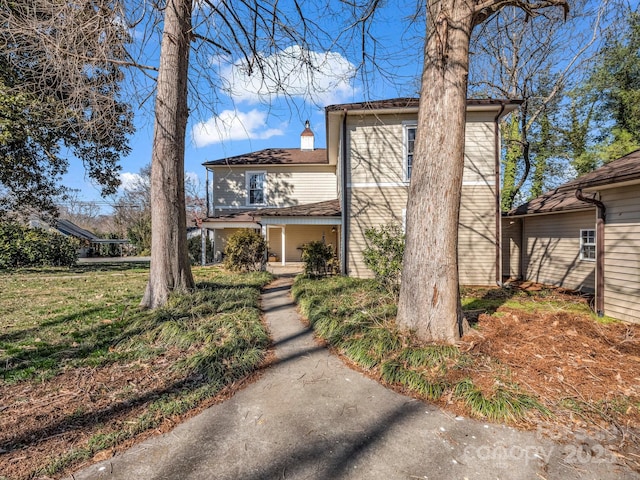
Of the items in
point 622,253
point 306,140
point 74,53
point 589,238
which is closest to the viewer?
point 74,53

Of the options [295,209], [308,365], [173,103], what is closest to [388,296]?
[308,365]

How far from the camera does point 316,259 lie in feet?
33.8

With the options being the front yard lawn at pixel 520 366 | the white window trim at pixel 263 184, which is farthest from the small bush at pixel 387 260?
the white window trim at pixel 263 184

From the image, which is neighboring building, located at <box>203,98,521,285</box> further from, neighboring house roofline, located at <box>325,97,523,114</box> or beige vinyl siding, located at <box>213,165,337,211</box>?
beige vinyl siding, located at <box>213,165,337,211</box>

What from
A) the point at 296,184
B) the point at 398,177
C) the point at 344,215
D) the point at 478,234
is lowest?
the point at 478,234

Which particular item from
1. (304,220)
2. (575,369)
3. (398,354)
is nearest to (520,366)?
(575,369)

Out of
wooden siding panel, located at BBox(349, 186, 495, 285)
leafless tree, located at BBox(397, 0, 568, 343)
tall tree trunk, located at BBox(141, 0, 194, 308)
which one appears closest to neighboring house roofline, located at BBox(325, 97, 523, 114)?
wooden siding panel, located at BBox(349, 186, 495, 285)

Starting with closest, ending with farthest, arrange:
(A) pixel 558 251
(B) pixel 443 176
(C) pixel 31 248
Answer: (B) pixel 443 176 < (A) pixel 558 251 < (C) pixel 31 248

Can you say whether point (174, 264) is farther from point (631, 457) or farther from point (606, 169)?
point (606, 169)

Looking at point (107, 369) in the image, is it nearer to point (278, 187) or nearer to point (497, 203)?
point (497, 203)

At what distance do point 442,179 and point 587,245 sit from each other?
8614 mm

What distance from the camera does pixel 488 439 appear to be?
8.99 ft

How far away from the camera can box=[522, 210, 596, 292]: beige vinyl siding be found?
9.78 metres

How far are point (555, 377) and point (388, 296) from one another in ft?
10.5
